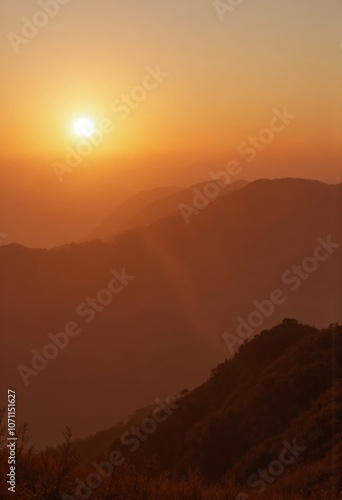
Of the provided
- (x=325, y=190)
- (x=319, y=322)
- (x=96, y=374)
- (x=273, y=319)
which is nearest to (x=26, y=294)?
(x=96, y=374)

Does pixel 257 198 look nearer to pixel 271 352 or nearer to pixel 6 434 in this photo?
pixel 271 352

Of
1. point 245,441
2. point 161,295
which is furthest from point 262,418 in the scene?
point 161,295

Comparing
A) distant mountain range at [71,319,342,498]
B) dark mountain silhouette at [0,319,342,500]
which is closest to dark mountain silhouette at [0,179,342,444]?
distant mountain range at [71,319,342,498]

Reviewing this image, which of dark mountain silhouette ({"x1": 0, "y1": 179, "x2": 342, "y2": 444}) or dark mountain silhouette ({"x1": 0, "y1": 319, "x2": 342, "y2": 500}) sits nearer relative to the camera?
dark mountain silhouette ({"x1": 0, "y1": 319, "x2": 342, "y2": 500})

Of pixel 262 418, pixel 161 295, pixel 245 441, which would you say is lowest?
pixel 245 441

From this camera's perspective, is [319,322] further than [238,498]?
Yes

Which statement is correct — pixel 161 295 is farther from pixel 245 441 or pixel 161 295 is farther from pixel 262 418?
pixel 245 441

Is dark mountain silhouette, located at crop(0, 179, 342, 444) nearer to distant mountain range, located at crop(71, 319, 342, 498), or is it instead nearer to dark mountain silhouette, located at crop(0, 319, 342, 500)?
distant mountain range, located at crop(71, 319, 342, 498)

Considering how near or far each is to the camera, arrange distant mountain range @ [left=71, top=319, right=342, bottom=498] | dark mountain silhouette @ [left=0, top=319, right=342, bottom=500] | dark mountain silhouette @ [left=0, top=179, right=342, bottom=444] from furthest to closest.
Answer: dark mountain silhouette @ [left=0, top=179, right=342, bottom=444]
distant mountain range @ [left=71, top=319, right=342, bottom=498]
dark mountain silhouette @ [left=0, top=319, right=342, bottom=500]

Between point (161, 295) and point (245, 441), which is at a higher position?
point (161, 295)
